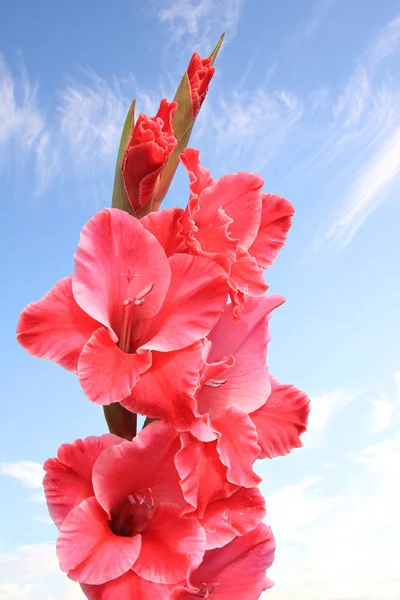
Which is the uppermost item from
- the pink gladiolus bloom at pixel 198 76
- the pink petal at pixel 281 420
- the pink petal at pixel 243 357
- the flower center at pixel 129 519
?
the pink gladiolus bloom at pixel 198 76

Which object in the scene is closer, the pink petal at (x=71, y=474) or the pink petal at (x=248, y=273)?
the pink petal at (x=71, y=474)

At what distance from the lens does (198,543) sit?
1.87 m

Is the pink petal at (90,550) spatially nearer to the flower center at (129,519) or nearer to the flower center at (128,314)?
the flower center at (129,519)

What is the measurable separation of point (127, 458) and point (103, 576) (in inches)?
11.7

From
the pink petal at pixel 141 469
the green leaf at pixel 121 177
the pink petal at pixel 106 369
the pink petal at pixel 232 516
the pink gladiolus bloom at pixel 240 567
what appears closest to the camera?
the pink petal at pixel 106 369

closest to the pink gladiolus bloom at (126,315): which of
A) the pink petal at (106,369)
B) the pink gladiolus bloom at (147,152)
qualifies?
the pink petal at (106,369)

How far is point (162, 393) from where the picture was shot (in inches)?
70.1

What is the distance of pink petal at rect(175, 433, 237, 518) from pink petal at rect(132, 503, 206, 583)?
6 centimetres

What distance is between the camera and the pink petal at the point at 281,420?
214 centimetres

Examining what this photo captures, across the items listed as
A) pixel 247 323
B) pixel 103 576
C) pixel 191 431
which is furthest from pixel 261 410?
pixel 103 576

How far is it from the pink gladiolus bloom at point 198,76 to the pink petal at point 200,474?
108 cm

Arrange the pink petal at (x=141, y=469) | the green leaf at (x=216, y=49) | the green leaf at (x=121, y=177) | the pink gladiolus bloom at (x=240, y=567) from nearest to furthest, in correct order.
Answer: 1. the pink petal at (x=141, y=469)
2. the pink gladiolus bloom at (x=240, y=567)
3. the green leaf at (x=121, y=177)
4. the green leaf at (x=216, y=49)

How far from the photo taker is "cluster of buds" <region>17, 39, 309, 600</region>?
1798 millimetres

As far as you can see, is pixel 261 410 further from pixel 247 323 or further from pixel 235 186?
pixel 235 186
